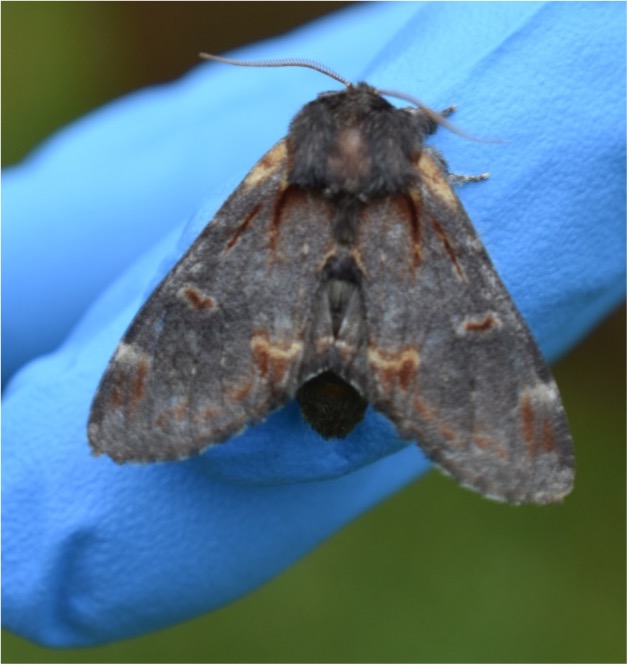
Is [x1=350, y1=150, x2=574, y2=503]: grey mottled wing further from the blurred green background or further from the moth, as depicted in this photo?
the blurred green background

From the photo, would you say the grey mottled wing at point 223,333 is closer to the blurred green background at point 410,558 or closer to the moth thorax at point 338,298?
the moth thorax at point 338,298

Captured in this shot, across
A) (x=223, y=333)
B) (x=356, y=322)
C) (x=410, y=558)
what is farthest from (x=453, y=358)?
(x=410, y=558)

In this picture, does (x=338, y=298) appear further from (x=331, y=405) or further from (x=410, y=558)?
(x=410, y=558)

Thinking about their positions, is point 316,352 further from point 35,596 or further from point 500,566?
point 500,566

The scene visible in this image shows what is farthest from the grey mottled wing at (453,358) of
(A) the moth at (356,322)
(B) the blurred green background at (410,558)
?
(B) the blurred green background at (410,558)

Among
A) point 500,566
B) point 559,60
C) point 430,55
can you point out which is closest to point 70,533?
point 430,55

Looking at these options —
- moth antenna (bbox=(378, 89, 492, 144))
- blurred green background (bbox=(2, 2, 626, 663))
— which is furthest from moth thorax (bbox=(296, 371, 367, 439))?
blurred green background (bbox=(2, 2, 626, 663))

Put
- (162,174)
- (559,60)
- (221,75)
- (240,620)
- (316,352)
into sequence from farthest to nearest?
(240,620) < (221,75) < (162,174) < (559,60) < (316,352)
